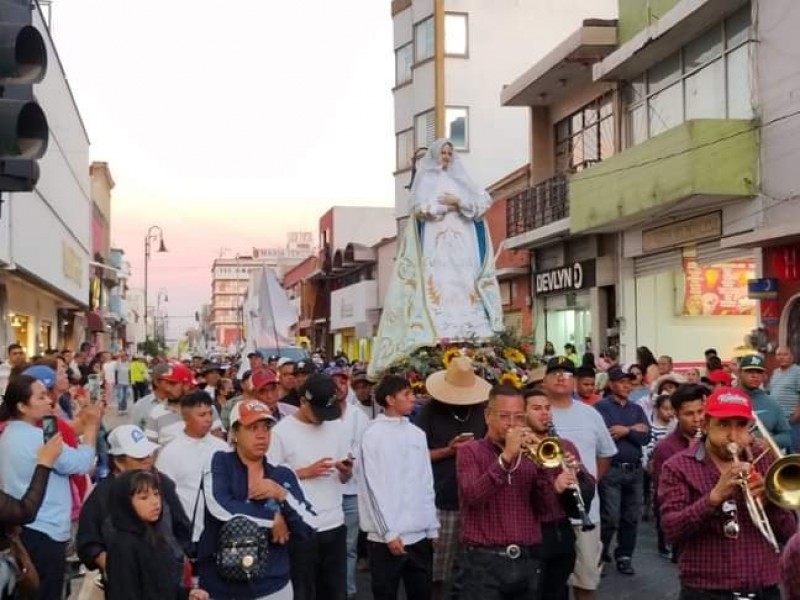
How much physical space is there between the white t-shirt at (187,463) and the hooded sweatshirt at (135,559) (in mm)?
1260

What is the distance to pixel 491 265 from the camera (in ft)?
34.3

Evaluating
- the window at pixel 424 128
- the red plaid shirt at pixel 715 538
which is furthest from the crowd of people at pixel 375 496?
the window at pixel 424 128

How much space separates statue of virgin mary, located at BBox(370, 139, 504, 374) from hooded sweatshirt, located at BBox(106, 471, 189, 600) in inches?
222

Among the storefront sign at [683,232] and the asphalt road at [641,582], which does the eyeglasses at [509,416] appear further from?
the storefront sign at [683,232]

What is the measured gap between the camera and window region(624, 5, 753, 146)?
16.5m

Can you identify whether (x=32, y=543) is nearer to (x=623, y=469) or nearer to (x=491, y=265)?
(x=623, y=469)

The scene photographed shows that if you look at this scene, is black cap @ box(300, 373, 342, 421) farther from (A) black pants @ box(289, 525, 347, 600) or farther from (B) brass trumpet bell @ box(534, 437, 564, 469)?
(B) brass trumpet bell @ box(534, 437, 564, 469)

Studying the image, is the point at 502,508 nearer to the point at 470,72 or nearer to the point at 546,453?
the point at 546,453

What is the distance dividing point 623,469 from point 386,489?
11.9ft

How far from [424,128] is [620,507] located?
24.5m

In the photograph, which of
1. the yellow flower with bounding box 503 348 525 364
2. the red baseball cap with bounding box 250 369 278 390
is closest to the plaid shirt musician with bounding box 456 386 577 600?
the red baseball cap with bounding box 250 369 278 390

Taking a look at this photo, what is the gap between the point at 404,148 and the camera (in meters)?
33.5

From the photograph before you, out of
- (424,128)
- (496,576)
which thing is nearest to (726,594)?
(496,576)

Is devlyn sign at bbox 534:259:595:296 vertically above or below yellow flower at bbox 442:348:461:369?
above
